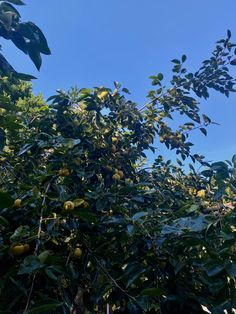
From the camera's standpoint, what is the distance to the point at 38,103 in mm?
4965

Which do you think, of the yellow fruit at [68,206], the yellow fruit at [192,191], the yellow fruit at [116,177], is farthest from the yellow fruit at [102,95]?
the yellow fruit at [68,206]

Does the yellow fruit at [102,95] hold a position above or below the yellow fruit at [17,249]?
above

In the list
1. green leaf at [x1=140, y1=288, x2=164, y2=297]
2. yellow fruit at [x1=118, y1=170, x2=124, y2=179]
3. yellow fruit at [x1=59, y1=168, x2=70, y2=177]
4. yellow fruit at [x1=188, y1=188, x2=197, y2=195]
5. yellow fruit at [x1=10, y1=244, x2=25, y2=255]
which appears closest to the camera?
green leaf at [x1=140, y1=288, x2=164, y2=297]

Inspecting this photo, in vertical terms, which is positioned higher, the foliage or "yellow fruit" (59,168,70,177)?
the foliage

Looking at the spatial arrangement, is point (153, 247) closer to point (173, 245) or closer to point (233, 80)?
point (173, 245)

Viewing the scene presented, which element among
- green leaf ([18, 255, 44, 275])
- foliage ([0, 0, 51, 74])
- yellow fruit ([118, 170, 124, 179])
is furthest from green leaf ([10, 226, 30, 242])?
yellow fruit ([118, 170, 124, 179])

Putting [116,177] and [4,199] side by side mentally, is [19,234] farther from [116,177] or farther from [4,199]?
[116,177]

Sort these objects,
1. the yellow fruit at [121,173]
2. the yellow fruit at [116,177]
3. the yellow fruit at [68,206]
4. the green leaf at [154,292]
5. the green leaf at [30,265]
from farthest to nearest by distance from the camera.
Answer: the yellow fruit at [121,173] < the yellow fruit at [116,177] < the yellow fruit at [68,206] < the green leaf at [154,292] < the green leaf at [30,265]

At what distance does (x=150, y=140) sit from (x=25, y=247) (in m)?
2.55

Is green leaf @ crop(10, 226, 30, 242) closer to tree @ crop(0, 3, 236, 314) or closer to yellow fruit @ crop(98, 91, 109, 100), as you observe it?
tree @ crop(0, 3, 236, 314)

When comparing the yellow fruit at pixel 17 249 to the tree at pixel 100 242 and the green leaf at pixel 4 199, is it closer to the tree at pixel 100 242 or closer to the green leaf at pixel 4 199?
the tree at pixel 100 242

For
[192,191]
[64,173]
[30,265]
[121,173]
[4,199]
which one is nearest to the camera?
[30,265]

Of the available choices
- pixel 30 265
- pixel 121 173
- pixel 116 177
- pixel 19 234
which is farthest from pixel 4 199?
pixel 121 173

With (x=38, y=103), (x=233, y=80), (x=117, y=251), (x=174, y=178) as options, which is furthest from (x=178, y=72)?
(x=117, y=251)
